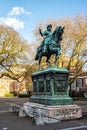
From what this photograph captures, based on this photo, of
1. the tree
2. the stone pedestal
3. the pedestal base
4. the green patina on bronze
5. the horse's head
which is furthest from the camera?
the tree

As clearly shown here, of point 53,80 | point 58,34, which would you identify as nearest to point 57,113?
point 53,80

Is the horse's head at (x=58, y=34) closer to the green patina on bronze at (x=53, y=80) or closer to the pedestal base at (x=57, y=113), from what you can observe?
the green patina on bronze at (x=53, y=80)

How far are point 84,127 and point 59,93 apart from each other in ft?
13.3

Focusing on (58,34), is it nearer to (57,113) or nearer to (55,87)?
(55,87)

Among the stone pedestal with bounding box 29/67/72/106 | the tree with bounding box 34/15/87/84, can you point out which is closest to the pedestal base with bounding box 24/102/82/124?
the stone pedestal with bounding box 29/67/72/106

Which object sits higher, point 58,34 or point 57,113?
point 58,34

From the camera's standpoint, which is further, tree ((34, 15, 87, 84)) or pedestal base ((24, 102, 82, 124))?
tree ((34, 15, 87, 84))

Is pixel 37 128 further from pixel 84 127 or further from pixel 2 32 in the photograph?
pixel 2 32

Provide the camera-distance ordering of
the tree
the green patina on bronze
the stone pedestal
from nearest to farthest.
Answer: the stone pedestal → the green patina on bronze → the tree

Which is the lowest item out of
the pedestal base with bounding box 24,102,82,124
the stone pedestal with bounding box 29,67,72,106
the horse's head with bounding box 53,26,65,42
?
the pedestal base with bounding box 24,102,82,124

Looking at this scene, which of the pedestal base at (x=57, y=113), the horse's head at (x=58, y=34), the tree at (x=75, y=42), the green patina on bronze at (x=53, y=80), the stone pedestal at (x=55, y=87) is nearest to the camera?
the pedestal base at (x=57, y=113)

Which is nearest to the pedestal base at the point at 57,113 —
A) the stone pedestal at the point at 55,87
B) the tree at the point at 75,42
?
the stone pedestal at the point at 55,87

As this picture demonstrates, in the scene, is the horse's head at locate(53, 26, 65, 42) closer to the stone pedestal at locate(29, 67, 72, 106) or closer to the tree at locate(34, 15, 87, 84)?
the stone pedestal at locate(29, 67, 72, 106)

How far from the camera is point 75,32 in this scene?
3894cm
